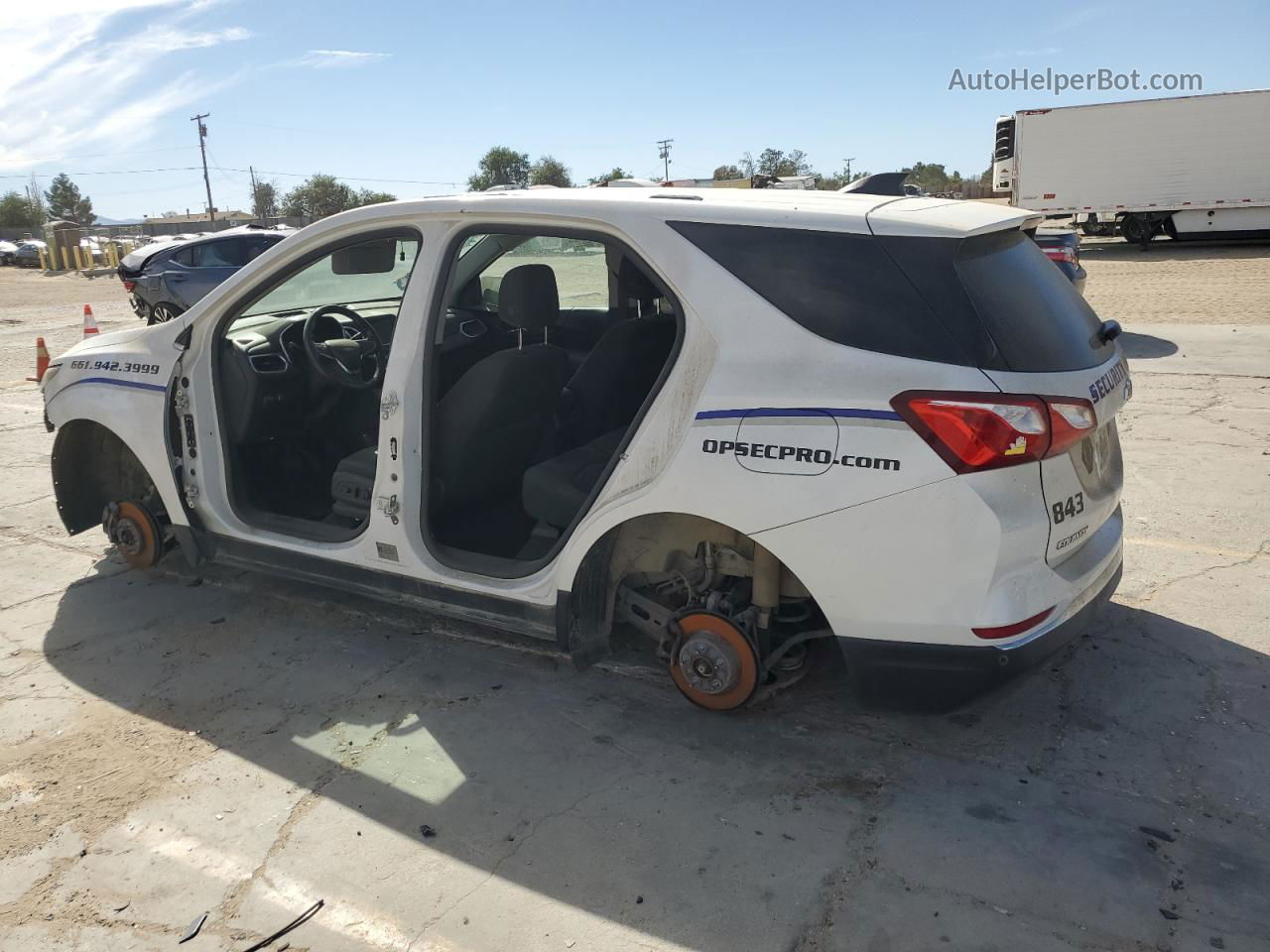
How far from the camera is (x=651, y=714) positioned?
3434 millimetres

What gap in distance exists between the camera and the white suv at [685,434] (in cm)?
265

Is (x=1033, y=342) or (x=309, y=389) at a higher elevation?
(x=1033, y=342)

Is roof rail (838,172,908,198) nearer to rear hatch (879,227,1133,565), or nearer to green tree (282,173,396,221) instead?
rear hatch (879,227,1133,565)

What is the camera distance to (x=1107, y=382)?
2.97 metres

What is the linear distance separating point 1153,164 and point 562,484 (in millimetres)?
26371

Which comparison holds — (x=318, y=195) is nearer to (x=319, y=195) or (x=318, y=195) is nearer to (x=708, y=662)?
(x=319, y=195)

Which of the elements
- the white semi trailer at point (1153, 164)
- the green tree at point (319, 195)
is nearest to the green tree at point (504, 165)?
the green tree at point (319, 195)

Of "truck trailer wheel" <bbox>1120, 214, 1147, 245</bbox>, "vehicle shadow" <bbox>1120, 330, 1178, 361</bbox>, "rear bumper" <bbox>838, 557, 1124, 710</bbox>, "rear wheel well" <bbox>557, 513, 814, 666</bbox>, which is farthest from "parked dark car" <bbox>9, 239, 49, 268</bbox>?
"rear bumper" <bbox>838, 557, 1124, 710</bbox>

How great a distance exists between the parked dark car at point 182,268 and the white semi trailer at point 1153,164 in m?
19.9

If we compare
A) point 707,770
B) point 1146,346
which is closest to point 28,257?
point 1146,346

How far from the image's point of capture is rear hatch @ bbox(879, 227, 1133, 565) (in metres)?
2.65

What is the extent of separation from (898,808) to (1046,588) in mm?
782

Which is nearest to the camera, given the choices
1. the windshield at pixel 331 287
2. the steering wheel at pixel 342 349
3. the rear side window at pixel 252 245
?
the windshield at pixel 331 287

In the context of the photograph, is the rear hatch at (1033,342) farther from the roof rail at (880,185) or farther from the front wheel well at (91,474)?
the front wheel well at (91,474)
